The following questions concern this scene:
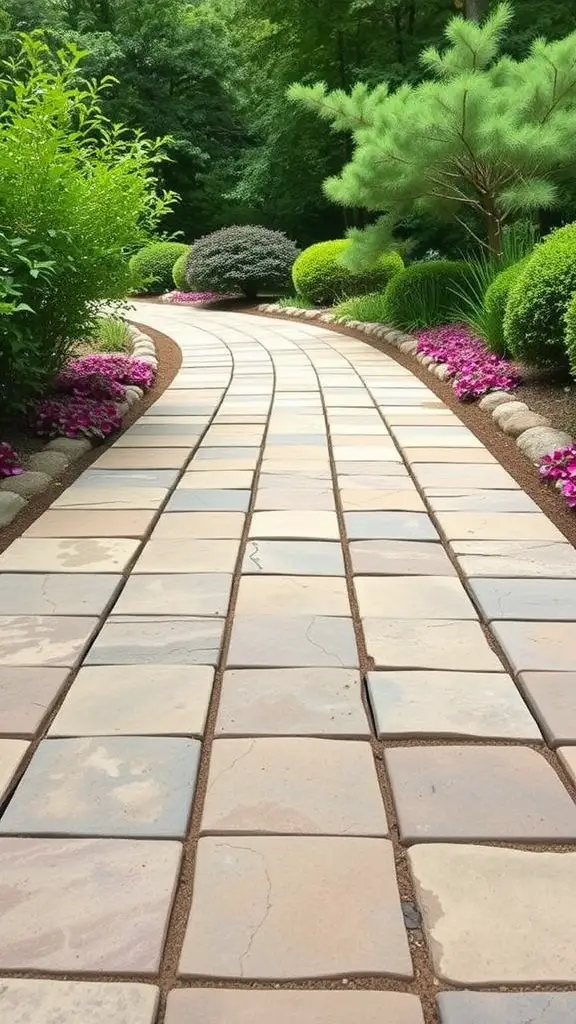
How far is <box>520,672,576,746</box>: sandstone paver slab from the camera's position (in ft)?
5.68

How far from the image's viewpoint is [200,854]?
1.39m

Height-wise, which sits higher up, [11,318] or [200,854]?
[11,318]

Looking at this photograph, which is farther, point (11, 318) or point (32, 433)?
point (32, 433)

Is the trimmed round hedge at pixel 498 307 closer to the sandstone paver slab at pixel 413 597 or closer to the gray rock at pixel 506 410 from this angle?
the gray rock at pixel 506 410

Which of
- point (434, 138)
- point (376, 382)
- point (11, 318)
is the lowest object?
point (376, 382)

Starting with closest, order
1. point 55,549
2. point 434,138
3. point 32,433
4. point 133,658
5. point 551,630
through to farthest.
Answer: point 133,658 < point 551,630 < point 55,549 < point 32,433 < point 434,138

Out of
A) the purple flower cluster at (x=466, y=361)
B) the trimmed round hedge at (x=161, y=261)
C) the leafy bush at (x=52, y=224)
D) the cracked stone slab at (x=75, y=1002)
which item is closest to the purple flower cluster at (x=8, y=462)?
the leafy bush at (x=52, y=224)

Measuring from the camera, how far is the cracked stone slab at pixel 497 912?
116 cm

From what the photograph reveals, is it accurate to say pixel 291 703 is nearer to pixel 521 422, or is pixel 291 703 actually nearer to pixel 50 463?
pixel 50 463

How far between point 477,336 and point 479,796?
18.2 ft

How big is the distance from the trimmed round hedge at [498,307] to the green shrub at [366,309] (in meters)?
2.80

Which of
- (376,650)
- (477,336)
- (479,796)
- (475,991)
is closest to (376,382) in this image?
(477,336)

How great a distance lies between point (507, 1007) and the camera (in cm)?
110

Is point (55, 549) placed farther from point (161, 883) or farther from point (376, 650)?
point (161, 883)
